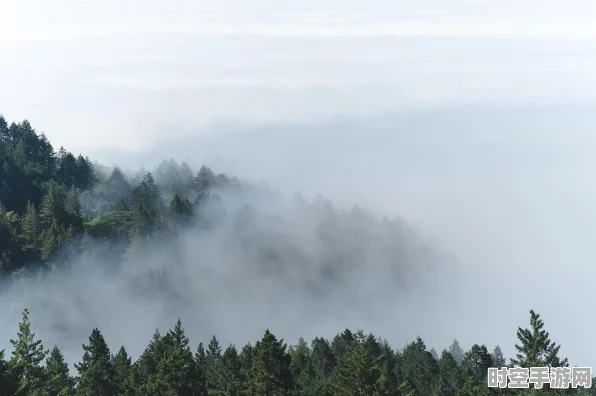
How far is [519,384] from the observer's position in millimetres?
66625

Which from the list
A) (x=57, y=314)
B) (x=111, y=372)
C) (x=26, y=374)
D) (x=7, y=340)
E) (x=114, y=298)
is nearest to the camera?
(x=26, y=374)

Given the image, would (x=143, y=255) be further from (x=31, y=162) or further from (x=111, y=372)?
(x=111, y=372)

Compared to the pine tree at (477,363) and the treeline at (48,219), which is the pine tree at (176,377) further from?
the treeline at (48,219)

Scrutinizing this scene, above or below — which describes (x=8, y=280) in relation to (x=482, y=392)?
above

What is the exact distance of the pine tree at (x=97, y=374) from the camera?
81.2m

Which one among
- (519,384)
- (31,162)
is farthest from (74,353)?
(519,384)

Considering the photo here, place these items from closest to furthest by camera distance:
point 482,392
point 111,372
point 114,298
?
point 482,392
point 111,372
point 114,298

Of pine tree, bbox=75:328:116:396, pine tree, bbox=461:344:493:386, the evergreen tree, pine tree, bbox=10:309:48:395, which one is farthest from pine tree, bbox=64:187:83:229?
pine tree, bbox=10:309:48:395

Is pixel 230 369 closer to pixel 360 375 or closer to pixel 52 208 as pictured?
pixel 360 375

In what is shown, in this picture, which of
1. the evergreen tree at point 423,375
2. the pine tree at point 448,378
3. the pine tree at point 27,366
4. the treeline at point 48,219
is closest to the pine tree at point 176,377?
the pine tree at point 27,366

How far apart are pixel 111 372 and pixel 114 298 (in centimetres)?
10636

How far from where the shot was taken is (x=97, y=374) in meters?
82.1

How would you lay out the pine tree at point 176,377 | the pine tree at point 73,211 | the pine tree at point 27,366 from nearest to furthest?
the pine tree at point 27,366 < the pine tree at point 176,377 < the pine tree at point 73,211

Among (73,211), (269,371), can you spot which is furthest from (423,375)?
(73,211)
